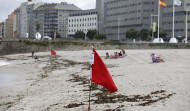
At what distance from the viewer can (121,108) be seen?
39.5ft

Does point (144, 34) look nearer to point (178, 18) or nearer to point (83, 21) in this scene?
point (178, 18)

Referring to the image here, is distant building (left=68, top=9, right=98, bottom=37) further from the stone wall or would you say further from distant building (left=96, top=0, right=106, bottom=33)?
the stone wall

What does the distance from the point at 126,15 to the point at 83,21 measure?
37.4 m

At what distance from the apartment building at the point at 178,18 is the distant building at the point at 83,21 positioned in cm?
4679

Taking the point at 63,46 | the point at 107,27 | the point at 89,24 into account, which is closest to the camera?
the point at 63,46

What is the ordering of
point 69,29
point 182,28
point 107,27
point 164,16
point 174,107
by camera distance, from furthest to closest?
point 69,29 < point 107,27 < point 164,16 < point 182,28 < point 174,107

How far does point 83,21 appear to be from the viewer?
164250 millimetres

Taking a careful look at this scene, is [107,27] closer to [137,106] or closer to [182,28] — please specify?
[182,28]

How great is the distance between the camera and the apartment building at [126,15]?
124 meters

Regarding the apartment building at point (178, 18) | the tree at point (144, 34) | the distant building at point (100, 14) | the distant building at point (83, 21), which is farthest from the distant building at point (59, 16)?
the tree at point (144, 34)

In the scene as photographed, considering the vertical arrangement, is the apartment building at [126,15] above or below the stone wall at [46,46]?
above

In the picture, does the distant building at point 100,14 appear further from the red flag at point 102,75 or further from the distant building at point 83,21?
the red flag at point 102,75

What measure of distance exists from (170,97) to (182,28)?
100 meters

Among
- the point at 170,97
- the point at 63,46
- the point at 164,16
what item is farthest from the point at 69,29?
the point at 170,97
